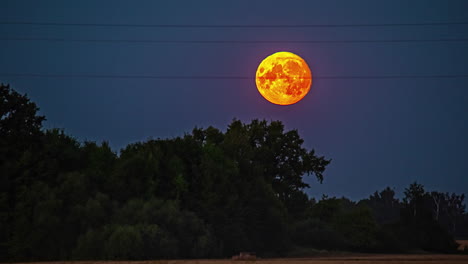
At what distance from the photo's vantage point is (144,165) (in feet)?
198

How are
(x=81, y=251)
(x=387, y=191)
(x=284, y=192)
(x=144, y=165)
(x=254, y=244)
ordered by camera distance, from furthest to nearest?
(x=387, y=191) → (x=284, y=192) → (x=254, y=244) → (x=144, y=165) → (x=81, y=251)

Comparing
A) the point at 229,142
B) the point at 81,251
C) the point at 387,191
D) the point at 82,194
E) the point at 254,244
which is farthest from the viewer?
the point at 387,191

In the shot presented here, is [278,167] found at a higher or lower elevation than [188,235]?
higher

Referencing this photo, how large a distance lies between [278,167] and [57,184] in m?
41.0

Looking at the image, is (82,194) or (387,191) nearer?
(82,194)

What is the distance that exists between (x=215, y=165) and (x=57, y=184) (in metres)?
16.5

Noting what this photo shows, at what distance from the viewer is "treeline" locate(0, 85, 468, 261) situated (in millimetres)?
51250

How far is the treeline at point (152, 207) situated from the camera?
5125 centimetres

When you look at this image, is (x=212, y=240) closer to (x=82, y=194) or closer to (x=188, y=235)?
(x=188, y=235)

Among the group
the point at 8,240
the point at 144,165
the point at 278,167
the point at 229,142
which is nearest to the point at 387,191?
the point at 278,167

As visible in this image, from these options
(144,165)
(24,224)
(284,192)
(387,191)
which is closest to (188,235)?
(144,165)

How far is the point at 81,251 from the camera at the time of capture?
5069 cm

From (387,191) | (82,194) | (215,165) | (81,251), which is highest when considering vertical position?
(387,191)

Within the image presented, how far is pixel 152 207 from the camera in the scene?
5522 cm
